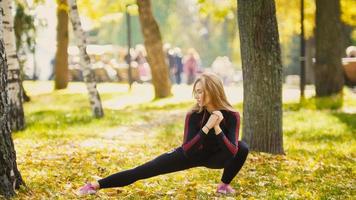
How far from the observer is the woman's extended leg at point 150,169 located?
6.66 meters

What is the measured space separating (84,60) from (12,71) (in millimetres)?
3122

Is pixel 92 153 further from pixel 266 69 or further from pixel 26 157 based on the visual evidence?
pixel 266 69

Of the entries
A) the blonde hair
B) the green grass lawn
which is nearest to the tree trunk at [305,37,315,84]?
the green grass lawn

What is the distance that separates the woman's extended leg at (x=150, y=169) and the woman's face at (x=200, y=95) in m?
0.58

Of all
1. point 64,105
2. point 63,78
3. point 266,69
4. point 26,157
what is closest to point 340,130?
point 266,69

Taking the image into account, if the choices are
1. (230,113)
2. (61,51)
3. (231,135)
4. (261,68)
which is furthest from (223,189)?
(61,51)

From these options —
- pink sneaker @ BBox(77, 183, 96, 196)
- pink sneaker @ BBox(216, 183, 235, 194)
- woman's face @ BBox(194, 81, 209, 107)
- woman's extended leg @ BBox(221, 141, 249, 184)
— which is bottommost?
pink sneaker @ BBox(216, 183, 235, 194)

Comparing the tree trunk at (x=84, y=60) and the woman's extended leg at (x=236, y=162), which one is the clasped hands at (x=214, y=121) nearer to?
the woman's extended leg at (x=236, y=162)

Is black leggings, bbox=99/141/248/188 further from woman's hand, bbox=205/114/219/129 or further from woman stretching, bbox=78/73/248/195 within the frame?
woman's hand, bbox=205/114/219/129

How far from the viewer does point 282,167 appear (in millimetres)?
9094

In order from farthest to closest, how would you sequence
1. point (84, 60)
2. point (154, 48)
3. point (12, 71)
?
point (154, 48)
point (84, 60)
point (12, 71)

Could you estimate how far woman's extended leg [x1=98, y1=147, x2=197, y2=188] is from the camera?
6656 mm

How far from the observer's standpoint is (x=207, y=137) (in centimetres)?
672

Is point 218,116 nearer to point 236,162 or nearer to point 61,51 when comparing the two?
point 236,162
